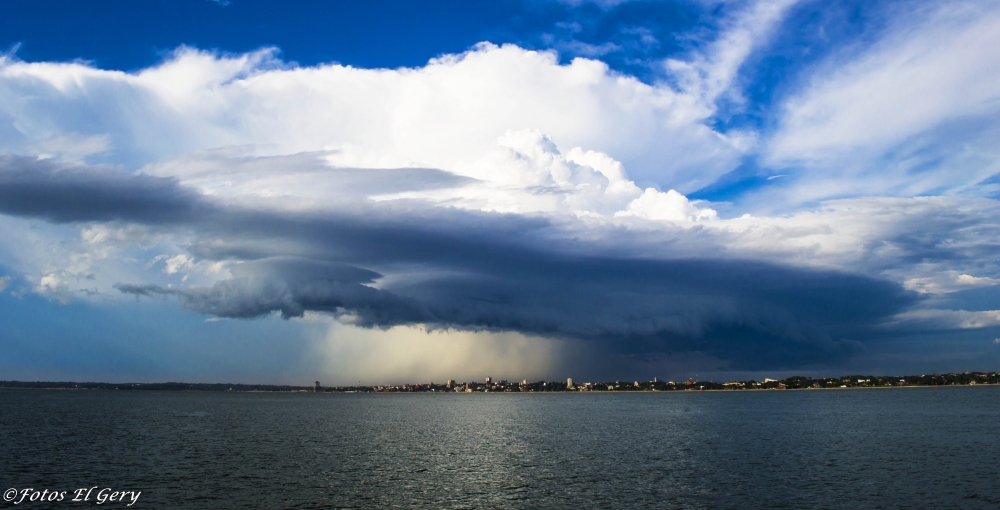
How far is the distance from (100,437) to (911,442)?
5656 inches

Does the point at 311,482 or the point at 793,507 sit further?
the point at 311,482

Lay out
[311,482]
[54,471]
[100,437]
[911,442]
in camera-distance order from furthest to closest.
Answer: [100,437] → [911,442] → [54,471] → [311,482]

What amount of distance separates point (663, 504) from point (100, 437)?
107 metres

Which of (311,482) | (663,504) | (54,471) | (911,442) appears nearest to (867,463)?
(911,442)

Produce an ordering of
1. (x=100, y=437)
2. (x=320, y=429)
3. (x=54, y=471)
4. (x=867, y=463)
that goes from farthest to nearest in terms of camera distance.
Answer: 1. (x=320, y=429)
2. (x=100, y=437)
3. (x=867, y=463)
4. (x=54, y=471)

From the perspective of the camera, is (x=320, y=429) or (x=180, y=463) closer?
(x=180, y=463)

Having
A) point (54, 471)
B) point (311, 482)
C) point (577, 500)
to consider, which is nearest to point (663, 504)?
point (577, 500)

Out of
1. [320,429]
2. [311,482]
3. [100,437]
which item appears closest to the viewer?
[311,482]

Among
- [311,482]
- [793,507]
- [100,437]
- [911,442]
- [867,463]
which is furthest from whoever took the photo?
[100,437]

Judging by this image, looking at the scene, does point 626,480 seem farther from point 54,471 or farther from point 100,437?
point 100,437

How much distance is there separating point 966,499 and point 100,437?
131003 mm

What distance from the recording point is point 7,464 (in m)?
74.9

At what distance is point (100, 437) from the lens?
11150 cm

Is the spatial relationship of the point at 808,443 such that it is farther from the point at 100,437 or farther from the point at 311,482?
the point at 100,437
